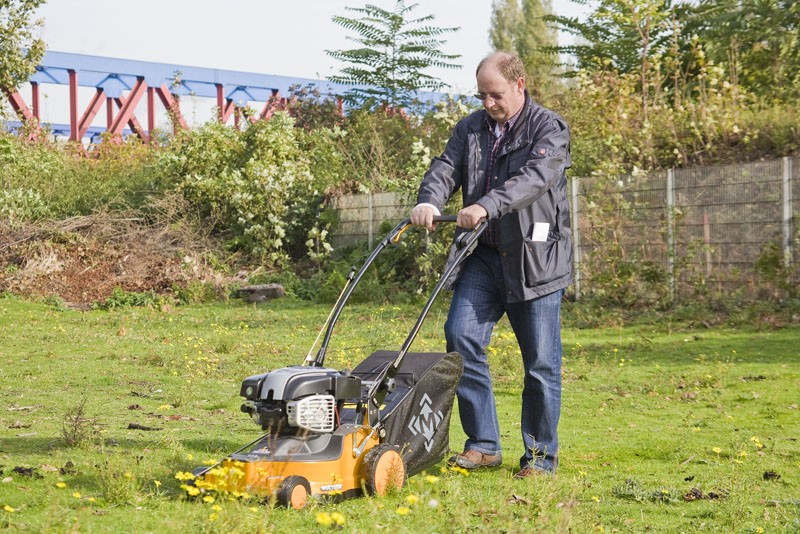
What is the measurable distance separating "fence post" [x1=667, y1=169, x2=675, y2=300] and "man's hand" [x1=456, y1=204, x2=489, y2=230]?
353 inches

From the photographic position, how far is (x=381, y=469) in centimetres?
422

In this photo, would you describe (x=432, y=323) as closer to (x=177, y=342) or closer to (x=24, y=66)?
(x=177, y=342)

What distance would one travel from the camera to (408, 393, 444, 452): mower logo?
4.68 metres

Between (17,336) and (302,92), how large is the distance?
40.6 feet

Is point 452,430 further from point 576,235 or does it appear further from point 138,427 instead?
point 576,235

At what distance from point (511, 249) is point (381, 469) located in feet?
3.91

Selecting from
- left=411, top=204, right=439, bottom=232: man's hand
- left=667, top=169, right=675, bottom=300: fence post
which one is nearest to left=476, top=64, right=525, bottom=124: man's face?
left=411, top=204, right=439, bottom=232: man's hand

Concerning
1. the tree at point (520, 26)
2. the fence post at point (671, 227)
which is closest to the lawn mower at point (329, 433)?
the fence post at point (671, 227)

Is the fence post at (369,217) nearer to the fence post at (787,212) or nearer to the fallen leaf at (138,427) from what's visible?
the fence post at (787,212)

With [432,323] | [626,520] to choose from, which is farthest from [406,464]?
[432,323]

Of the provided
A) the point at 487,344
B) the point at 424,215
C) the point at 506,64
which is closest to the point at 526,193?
the point at 424,215

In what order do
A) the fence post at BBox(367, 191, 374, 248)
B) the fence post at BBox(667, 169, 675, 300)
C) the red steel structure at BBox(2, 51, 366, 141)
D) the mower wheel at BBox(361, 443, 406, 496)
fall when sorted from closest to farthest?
the mower wheel at BBox(361, 443, 406, 496), the fence post at BBox(667, 169, 675, 300), the fence post at BBox(367, 191, 374, 248), the red steel structure at BBox(2, 51, 366, 141)

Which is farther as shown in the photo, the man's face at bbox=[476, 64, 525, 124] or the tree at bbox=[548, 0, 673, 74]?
the tree at bbox=[548, 0, 673, 74]

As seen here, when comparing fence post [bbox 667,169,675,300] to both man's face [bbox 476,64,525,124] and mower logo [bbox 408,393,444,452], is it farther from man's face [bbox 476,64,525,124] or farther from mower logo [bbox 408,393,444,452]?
mower logo [bbox 408,393,444,452]
